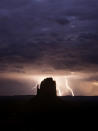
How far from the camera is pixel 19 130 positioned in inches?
2751

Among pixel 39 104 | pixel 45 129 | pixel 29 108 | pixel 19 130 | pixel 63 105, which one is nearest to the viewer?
pixel 19 130

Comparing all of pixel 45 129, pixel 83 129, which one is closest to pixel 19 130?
pixel 45 129

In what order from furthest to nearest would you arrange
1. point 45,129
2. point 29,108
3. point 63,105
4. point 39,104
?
point 63,105 → point 39,104 → point 29,108 → point 45,129

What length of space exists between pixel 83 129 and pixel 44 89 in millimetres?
71621

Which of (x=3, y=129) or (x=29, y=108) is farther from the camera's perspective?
(x=29, y=108)

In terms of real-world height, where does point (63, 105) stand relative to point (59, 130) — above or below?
above

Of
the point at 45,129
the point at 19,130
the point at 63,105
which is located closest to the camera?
the point at 19,130

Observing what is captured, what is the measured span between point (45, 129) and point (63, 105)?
82.3 metres

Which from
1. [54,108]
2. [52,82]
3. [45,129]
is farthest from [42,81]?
[45,129]

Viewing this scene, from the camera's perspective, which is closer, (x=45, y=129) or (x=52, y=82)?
(x=45, y=129)

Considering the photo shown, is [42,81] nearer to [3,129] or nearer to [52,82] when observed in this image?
[52,82]

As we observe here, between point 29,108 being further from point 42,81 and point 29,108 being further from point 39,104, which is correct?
point 42,81

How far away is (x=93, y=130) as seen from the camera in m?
74.1

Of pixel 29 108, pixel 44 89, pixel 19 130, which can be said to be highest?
pixel 44 89
